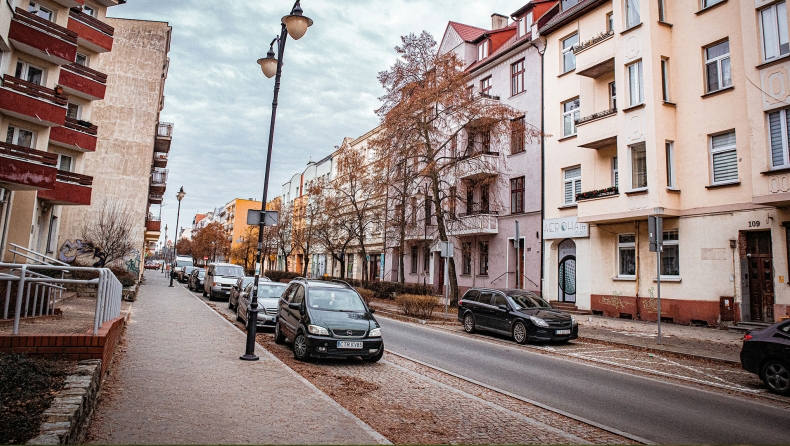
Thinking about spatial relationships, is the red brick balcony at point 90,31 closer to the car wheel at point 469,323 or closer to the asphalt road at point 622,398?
A: the car wheel at point 469,323

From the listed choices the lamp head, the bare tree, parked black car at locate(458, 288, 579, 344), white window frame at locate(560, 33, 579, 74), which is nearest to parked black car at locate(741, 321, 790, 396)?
parked black car at locate(458, 288, 579, 344)

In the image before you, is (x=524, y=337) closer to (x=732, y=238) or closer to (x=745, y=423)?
(x=745, y=423)

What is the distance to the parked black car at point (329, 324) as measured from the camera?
31.6ft

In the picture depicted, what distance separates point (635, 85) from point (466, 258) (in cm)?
1475

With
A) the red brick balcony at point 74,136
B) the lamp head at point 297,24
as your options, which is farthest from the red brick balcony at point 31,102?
the lamp head at point 297,24

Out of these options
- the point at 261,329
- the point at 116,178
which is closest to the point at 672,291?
the point at 261,329

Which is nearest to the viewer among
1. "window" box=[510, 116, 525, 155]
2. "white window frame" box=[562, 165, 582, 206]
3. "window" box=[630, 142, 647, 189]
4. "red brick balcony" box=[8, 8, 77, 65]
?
"red brick balcony" box=[8, 8, 77, 65]

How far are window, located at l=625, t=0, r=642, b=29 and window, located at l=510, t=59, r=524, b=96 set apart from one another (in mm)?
7940

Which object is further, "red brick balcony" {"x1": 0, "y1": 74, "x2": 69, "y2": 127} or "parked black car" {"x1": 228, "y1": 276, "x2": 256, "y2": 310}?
"parked black car" {"x1": 228, "y1": 276, "x2": 256, "y2": 310}

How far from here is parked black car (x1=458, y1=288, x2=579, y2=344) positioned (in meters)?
13.8

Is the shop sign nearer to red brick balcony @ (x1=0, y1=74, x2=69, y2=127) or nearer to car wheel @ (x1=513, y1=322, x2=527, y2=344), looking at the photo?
car wheel @ (x1=513, y1=322, x2=527, y2=344)

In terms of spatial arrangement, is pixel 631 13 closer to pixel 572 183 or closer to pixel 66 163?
pixel 572 183

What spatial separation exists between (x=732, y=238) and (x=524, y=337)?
340 inches

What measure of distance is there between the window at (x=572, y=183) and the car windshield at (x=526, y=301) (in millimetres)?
9765
